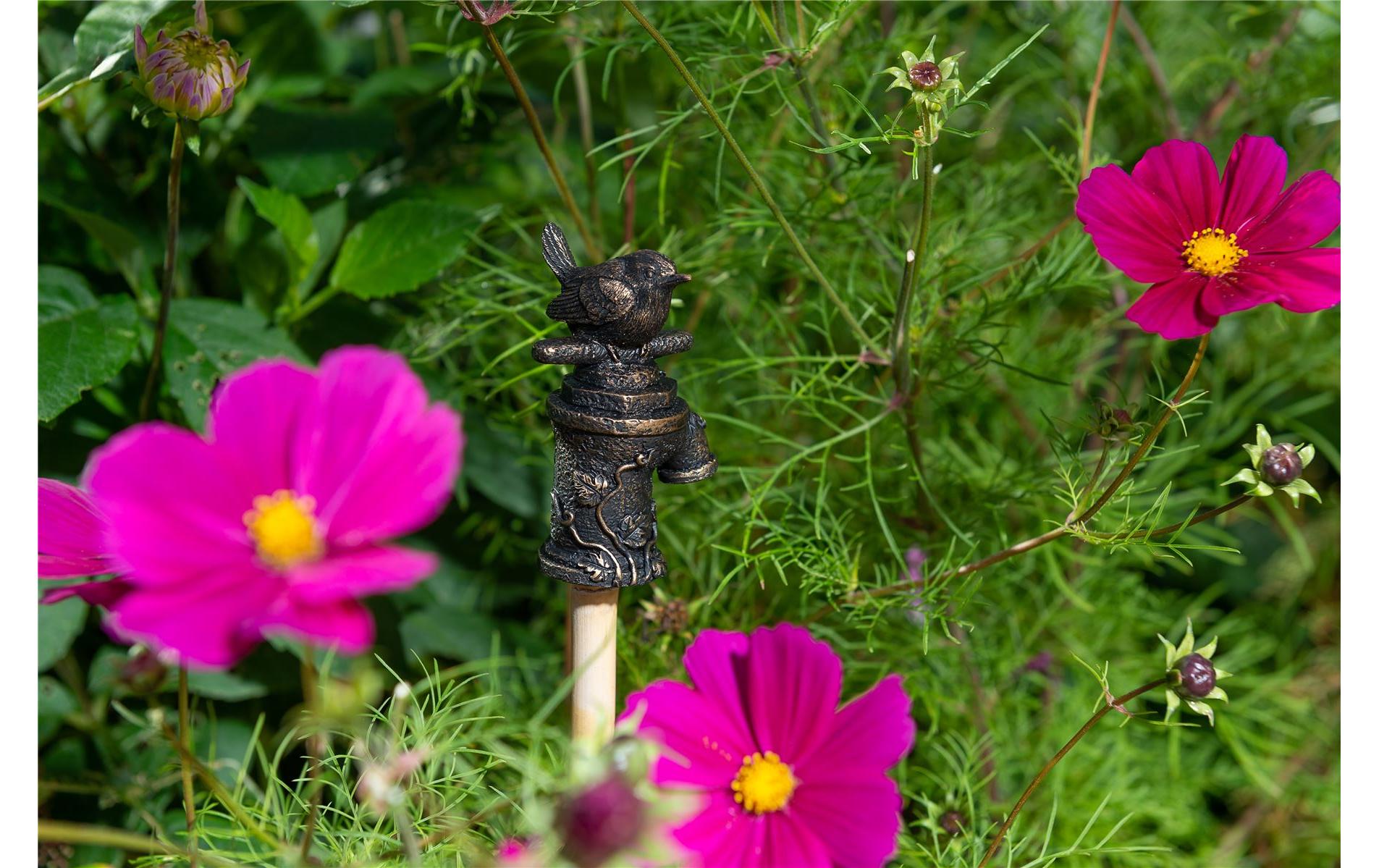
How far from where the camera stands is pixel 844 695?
1.97 ft

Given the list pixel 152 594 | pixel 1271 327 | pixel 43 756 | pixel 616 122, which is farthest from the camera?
pixel 1271 327

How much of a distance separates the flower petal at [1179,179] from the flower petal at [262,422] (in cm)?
31

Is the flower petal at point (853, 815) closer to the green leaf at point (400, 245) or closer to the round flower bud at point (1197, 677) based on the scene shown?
the round flower bud at point (1197, 677)

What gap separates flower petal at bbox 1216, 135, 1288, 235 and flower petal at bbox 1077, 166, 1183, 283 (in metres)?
0.03

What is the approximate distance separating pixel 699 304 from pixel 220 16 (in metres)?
0.36

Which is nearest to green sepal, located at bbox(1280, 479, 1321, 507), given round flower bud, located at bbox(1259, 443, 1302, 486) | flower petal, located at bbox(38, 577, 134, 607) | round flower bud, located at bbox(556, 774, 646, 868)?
round flower bud, located at bbox(1259, 443, 1302, 486)

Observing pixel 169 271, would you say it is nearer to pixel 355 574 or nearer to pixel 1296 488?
pixel 355 574

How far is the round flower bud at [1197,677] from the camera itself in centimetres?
38

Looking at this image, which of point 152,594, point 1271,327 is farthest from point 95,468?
point 1271,327

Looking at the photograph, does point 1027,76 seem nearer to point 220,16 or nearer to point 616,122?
point 616,122

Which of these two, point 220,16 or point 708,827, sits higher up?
point 220,16

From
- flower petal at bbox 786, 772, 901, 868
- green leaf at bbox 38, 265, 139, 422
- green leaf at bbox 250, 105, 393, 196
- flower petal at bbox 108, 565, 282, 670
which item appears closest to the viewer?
flower petal at bbox 108, 565, 282, 670

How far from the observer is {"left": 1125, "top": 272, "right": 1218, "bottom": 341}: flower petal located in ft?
1.21

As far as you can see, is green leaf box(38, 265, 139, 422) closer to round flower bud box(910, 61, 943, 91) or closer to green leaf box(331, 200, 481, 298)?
green leaf box(331, 200, 481, 298)
